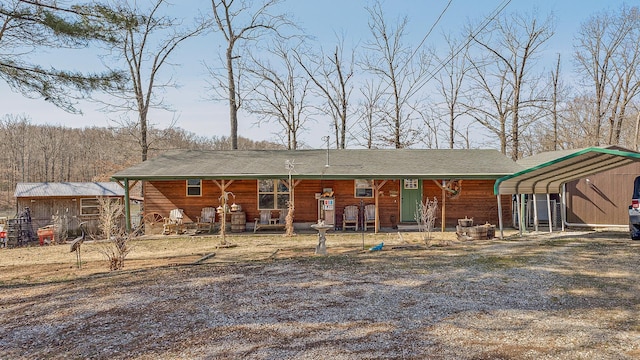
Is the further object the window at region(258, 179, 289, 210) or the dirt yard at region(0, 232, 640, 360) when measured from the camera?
the window at region(258, 179, 289, 210)

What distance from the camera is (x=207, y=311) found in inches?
191

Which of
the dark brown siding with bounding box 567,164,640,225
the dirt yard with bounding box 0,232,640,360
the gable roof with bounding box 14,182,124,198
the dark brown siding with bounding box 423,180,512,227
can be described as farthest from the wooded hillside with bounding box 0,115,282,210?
the dirt yard with bounding box 0,232,640,360

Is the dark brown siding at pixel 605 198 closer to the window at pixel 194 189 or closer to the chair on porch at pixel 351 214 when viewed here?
the chair on porch at pixel 351 214

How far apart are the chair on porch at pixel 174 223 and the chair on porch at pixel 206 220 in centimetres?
60

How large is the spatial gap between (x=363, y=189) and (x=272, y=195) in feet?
11.5

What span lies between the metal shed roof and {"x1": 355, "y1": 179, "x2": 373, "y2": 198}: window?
478 centimetres

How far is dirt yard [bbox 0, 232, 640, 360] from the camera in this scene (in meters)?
3.70

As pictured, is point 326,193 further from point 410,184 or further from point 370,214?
point 410,184

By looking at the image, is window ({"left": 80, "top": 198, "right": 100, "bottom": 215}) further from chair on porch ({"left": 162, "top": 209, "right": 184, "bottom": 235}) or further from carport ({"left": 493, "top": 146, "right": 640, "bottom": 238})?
carport ({"left": 493, "top": 146, "right": 640, "bottom": 238})

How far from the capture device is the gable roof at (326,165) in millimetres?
13703

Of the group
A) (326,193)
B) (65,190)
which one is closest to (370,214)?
(326,193)

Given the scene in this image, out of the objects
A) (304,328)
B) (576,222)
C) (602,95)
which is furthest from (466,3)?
(602,95)

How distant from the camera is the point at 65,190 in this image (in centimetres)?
1748

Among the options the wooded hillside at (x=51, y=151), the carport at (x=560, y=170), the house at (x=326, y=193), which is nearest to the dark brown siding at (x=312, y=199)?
the house at (x=326, y=193)
